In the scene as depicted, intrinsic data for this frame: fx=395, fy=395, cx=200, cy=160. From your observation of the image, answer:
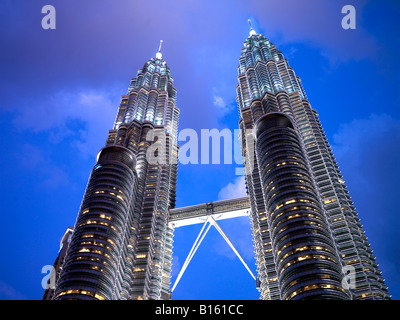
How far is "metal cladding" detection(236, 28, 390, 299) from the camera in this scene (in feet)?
322

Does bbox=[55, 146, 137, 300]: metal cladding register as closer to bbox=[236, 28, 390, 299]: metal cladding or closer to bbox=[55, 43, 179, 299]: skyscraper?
bbox=[55, 43, 179, 299]: skyscraper

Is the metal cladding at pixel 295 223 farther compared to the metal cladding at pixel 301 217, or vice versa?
the metal cladding at pixel 301 217

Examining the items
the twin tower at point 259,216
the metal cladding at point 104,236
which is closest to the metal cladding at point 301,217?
the twin tower at point 259,216

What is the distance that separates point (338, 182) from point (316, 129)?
1182 inches

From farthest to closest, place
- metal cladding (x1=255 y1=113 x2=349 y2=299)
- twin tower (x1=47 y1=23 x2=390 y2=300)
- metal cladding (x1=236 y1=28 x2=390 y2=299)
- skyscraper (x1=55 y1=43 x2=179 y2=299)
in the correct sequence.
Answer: skyscraper (x1=55 y1=43 x2=179 y2=299), twin tower (x1=47 y1=23 x2=390 y2=300), metal cladding (x1=236 y1=28 x2=390 y2=299), metal cladding (x1=255 y1=113 x2=349 y2=299)

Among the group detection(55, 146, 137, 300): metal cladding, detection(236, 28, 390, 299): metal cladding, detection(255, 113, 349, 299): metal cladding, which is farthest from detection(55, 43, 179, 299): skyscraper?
detection(255, 113, 349, 299): metal cladding

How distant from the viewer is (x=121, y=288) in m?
122

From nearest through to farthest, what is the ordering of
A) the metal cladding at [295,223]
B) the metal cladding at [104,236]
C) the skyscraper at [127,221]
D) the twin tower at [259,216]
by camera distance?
the metal cladding at [295,223]
the twin tower at [259,216]
the metal cladding at [104,236]
the skyscraper at [127,221]

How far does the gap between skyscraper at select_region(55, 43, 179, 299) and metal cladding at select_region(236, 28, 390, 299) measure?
36.1 meters

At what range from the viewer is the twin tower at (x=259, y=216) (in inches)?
4006

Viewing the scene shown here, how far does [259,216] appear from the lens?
144000mm

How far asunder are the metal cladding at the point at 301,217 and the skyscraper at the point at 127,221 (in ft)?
118

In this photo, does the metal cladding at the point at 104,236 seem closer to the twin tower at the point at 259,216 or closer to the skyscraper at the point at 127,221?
the skyscraper at the point at 127,221
